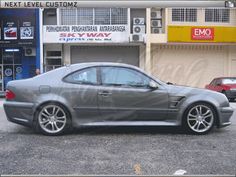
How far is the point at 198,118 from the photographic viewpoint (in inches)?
354

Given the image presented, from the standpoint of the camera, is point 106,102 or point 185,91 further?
point 185,91

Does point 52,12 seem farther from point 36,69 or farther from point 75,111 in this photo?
point 75,111

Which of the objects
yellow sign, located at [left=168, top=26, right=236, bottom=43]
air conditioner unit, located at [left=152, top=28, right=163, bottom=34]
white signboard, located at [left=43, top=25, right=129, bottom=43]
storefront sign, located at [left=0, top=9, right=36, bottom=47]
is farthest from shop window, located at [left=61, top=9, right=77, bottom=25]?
yellow sign, located at [left=168, top=26, right=236, bottom=43]

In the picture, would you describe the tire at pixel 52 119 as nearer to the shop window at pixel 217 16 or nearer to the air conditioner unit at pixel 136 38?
the air conditioner unit at pixel 136 38

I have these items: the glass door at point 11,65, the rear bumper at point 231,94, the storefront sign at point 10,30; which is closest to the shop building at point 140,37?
the glass door at point 11,65

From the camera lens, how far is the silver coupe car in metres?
8.84

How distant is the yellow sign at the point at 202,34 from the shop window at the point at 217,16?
2.86 ft

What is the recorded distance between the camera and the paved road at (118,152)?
20.7ft

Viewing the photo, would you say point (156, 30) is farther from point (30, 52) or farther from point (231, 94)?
point (231, 94)

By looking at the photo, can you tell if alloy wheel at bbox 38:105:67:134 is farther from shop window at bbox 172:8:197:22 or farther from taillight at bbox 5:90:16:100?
shop window at bbox 172:8:197:22

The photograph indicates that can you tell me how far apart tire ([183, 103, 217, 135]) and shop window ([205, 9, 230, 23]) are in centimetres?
2545

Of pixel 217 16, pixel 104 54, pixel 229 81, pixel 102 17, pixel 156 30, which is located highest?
pixel 217 16

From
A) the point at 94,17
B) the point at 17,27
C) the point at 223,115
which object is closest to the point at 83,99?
the point at 223,115

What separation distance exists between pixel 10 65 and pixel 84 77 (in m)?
24.7
